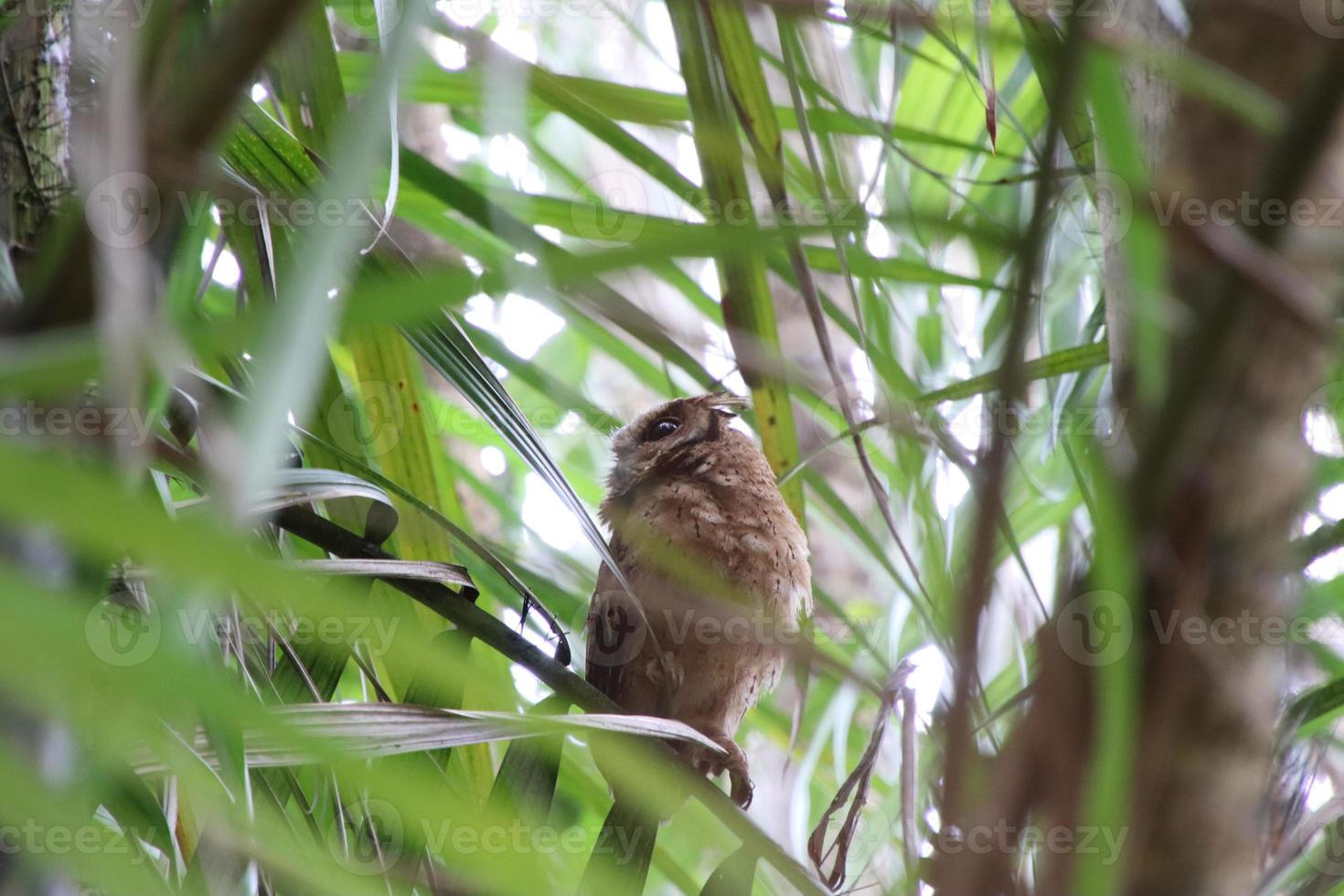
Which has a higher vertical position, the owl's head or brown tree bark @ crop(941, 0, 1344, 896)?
the owl's head

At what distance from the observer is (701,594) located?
203 cm

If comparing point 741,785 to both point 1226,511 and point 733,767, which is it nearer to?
point 733,767

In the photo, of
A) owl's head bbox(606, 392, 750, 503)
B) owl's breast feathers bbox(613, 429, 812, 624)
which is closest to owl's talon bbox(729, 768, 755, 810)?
owl's breast feathers bbox(613, 429, 812, 624)

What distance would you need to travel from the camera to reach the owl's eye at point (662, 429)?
2.55 meters

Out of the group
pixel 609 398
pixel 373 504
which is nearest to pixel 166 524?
pixel 373 504

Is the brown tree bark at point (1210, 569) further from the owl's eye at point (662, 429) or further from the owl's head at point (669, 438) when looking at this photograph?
the owl's eye at point (662, 429)

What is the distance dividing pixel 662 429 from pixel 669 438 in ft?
0.21

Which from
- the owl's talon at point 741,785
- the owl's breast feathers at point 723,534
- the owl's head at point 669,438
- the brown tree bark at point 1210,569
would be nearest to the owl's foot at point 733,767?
the owl's talon at point 741,785

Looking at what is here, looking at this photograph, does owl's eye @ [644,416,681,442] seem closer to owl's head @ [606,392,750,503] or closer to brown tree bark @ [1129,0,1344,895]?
owl's head @ [606,392,750,503]

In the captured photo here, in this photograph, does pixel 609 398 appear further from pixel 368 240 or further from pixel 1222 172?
pixel 1222 172

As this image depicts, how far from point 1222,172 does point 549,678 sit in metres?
0.76

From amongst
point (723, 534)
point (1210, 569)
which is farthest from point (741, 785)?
point (1210, 569)

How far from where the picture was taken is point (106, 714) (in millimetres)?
404

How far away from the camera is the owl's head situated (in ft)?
7.92
